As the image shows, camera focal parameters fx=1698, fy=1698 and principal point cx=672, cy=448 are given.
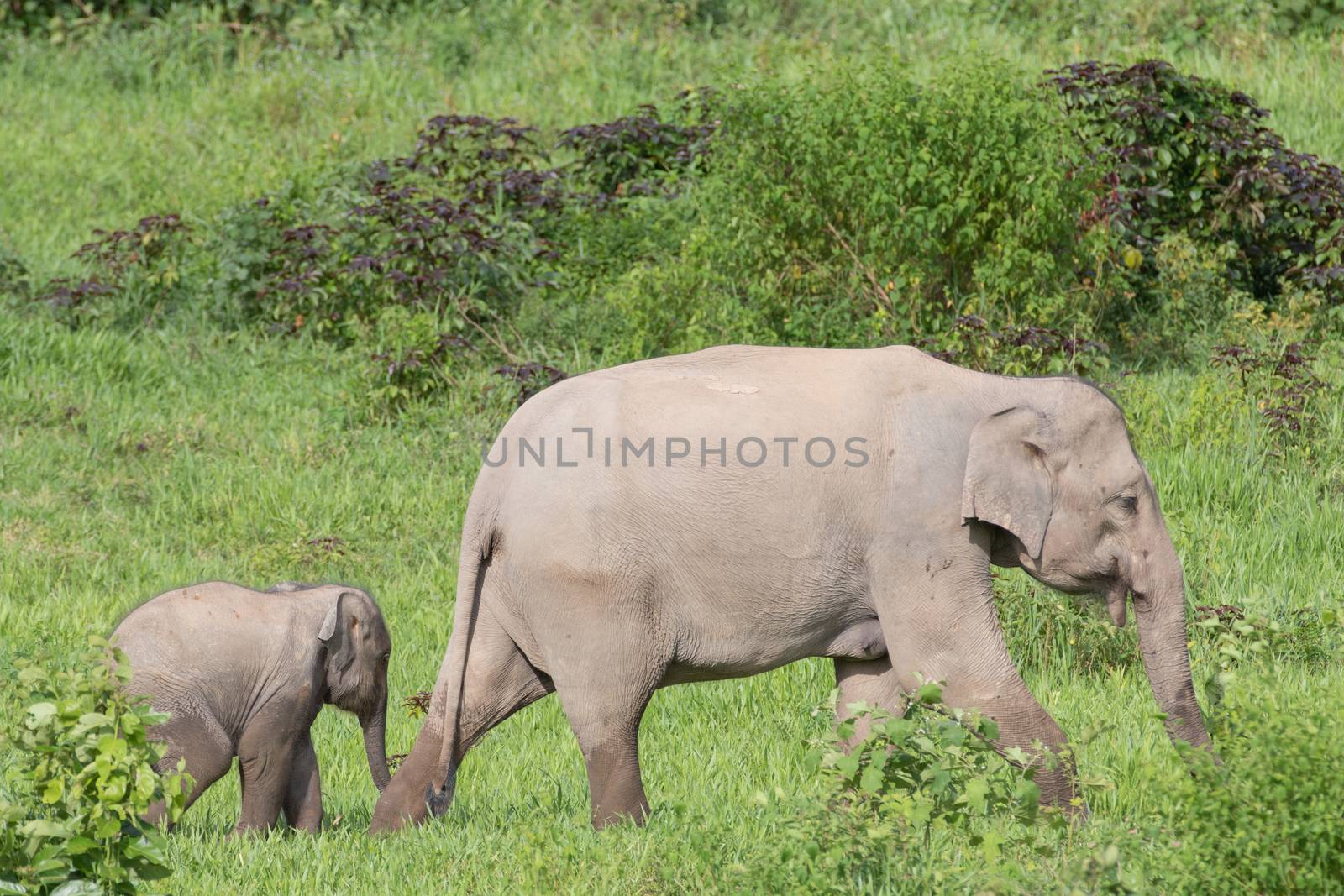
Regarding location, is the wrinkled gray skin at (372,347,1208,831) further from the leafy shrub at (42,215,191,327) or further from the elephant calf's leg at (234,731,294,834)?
the leafy shrub at (42,215,191,327)

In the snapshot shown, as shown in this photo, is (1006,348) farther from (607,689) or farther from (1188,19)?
(1188,19)

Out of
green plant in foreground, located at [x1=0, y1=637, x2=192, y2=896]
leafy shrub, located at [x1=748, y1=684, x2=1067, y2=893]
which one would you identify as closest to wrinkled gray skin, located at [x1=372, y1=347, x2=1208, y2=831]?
leafy shrub, located at [x1=748, y1=684, x2=1067, y2=893]

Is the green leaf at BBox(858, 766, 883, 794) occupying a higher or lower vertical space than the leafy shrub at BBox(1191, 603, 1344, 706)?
higher

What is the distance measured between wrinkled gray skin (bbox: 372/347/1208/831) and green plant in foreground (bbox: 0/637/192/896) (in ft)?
4.81

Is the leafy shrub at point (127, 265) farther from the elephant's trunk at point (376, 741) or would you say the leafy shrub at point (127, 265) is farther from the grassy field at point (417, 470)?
the elephant's trunk at point (376, 741)

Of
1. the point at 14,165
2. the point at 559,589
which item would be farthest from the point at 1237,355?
the point at 14,165

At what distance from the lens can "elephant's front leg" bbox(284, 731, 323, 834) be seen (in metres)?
5.80

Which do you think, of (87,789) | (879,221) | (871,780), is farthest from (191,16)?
(871,780)

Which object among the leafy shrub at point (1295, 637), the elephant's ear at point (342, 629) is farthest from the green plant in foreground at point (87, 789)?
the leafy shrub at point (1295, 637)

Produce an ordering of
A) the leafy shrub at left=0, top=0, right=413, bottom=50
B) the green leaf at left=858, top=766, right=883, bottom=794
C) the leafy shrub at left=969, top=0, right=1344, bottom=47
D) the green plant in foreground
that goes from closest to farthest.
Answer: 1. the green plant in foreground
2. the green leaf at left=858, top=766, right=883, bottom=794
3. the leafy shrub at left=969, top=0, right=1344, bottom=47
4. the leafy shrub at left=0, top=0, right=413, bottom=50

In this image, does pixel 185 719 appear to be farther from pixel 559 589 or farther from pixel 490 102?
pixel 490 102

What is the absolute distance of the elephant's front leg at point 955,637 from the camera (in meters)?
5.12

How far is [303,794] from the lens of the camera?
5844mm

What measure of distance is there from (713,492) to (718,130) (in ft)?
19.6
